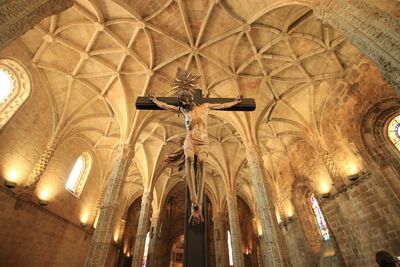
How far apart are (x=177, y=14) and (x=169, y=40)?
1.37 metres

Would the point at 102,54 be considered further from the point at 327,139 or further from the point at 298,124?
the point at 327,139

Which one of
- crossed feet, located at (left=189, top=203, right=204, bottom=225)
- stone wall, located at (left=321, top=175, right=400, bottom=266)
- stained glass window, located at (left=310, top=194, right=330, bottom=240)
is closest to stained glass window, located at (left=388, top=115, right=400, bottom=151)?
stone wall, located at (left=321, top=175, right=400, bottom=266)

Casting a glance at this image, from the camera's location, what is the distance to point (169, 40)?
36.4 ft

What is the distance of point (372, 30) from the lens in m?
4.27

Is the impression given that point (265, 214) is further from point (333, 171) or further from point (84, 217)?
point (84, 217)

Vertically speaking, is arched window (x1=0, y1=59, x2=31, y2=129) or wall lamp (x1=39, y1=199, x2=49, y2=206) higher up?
arched window (x1=0, y1=59, x2=31, y2=129)

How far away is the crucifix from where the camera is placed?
7.54 ft

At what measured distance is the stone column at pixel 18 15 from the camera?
3.22 metres

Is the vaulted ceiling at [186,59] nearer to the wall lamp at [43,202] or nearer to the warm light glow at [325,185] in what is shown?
the warm light glow at [325,185]

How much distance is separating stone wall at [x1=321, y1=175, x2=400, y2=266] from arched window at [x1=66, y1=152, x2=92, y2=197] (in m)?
16.5

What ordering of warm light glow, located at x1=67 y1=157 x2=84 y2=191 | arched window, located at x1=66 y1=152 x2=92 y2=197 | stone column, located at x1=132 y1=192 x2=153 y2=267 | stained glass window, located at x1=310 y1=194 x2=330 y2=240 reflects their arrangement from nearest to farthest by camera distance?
stained glass window, located at x1=310 y1=194 x2=330 y2=240 < stone column, located at x1=132 y1=192 x2=153 y2=267 < warm light glow, located at x1=67 y1=157 x2=84 y2=191 < arched window, located at x1=66 y1=152 x2=92 y2=197

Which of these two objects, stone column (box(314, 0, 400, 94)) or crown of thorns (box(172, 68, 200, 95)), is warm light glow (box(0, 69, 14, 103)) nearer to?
crown of thorns (box(172, 68, 200, 95))

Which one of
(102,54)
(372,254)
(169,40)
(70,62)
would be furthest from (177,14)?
(372,254)

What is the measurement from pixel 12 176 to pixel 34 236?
344cm
